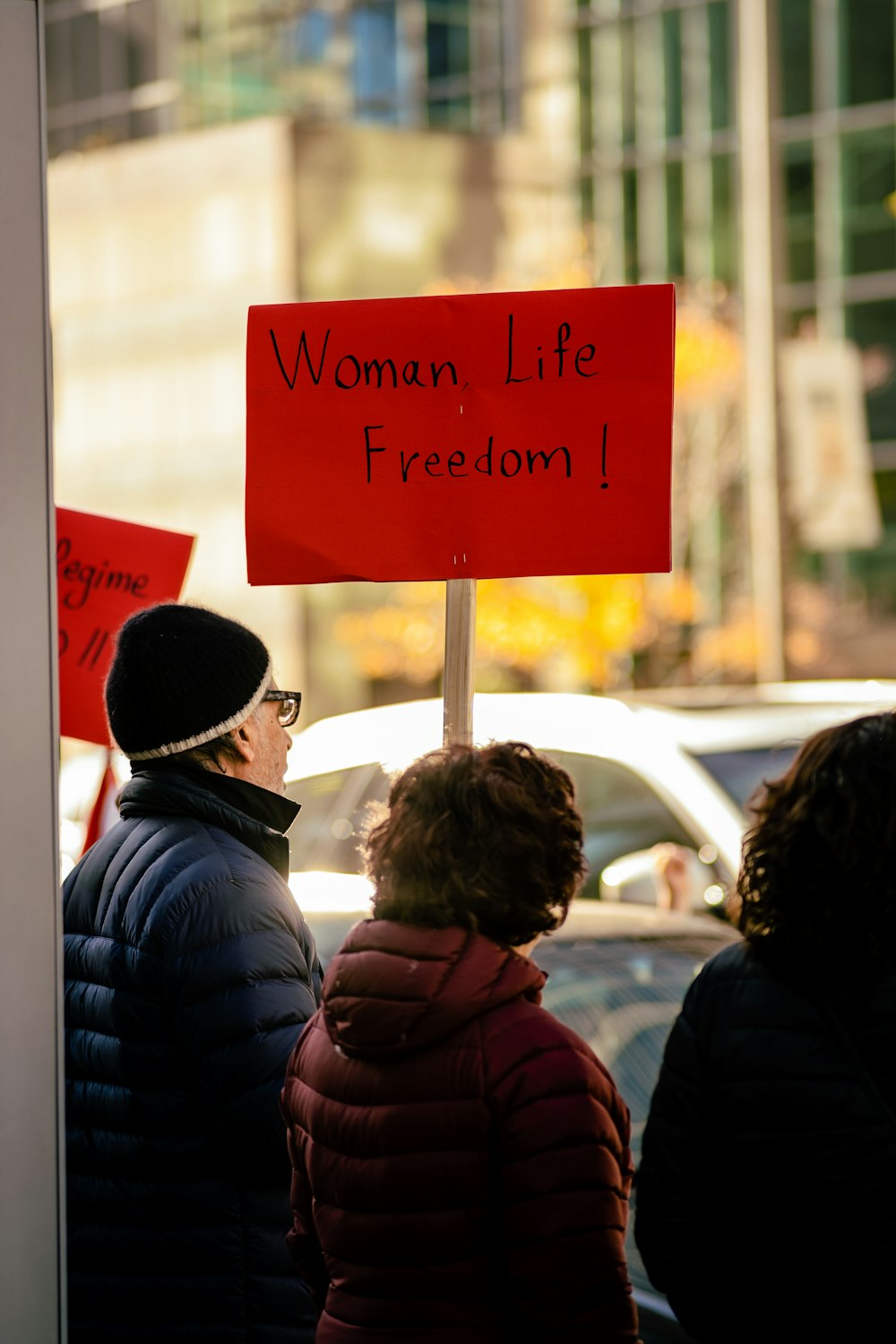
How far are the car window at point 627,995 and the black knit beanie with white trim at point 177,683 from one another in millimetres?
1405

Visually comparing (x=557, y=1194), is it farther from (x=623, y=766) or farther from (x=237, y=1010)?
(x=623, y=766)

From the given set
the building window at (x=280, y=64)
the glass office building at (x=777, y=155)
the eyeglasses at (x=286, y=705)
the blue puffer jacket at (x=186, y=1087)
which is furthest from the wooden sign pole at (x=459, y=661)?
the building window at (x=280, y=64)

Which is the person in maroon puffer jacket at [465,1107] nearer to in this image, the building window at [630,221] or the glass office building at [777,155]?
the glass office building at [777,155]

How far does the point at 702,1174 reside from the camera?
2.12 m

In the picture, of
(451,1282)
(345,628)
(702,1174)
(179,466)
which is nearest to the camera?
(451,1282)

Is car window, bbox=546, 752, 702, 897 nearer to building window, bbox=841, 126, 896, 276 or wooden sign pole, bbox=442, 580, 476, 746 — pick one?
wooden sign pole, bbox=442, 580, 476, 746

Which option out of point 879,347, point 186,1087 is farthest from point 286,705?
point 879,347

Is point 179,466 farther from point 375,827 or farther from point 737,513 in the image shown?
point 375,827

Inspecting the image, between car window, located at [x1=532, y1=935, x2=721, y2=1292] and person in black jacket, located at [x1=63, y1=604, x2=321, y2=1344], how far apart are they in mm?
1321

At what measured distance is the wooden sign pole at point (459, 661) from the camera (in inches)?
105

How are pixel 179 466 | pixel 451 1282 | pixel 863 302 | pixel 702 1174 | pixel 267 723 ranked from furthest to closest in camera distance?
pixel 179 466, pixel 863 302, pixel 267 723, pixel 702 1174, pixel 451 1282

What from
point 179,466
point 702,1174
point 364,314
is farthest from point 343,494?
point 179,466

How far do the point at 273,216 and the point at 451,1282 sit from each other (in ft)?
99.2

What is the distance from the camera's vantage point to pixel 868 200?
27.6 m
